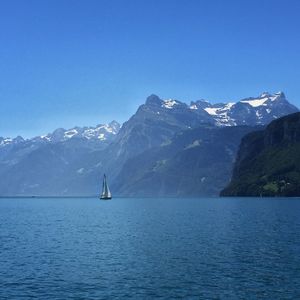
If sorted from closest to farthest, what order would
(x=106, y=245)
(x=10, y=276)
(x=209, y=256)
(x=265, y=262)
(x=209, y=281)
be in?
(x=209, y=281), (x=10, y=276), (x=265, y=262), (x=209, y=256), (x=106, y=245)

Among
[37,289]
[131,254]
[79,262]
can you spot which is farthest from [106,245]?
[37,289]

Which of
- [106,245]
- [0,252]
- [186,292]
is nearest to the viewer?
[186,292]

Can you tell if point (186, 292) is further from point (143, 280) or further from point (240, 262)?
point (240, 262)

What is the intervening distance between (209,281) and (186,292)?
6208 millimetres

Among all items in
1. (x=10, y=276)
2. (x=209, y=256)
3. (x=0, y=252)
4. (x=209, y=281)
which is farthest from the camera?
(x=0, y=252)

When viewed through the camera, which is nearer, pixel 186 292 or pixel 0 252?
pixel 186 292

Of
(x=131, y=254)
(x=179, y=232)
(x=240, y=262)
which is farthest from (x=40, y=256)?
(x=179, y=232)

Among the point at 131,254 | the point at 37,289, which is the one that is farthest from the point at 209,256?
the point at 37,289

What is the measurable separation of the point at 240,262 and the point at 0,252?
148ft

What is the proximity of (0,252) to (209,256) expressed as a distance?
129ft

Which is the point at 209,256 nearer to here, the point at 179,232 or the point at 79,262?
the point at 79,262

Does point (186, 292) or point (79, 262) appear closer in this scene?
point (186, 292)

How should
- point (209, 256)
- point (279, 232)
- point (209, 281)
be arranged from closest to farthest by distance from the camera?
point (209, 281), point (209, 256), point (279, 232)

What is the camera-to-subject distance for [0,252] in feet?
298
